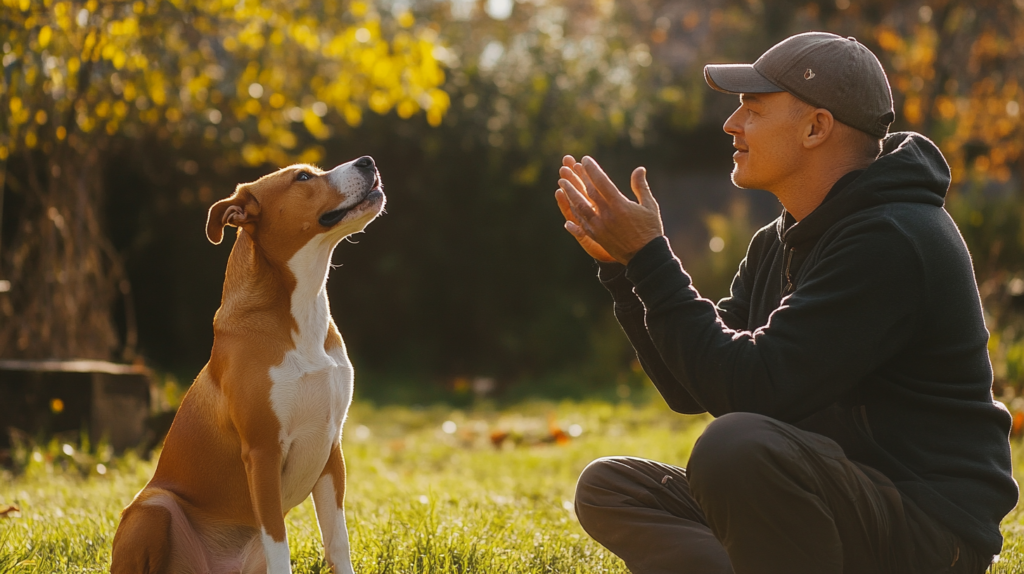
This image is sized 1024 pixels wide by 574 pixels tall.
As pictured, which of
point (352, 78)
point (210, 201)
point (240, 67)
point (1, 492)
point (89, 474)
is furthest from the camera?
point (210, 201)

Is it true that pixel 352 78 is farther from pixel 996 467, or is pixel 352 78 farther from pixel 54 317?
pixel 996 467

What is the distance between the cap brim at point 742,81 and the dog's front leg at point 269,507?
5.80 feet

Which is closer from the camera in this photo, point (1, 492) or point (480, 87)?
point (1, 492)

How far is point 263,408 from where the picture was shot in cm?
285

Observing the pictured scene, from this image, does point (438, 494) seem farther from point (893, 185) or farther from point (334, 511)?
point (893, 185)

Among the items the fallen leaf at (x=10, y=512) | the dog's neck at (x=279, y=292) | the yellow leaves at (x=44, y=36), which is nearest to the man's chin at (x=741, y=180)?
the dog's neck at (x=279, y=292)

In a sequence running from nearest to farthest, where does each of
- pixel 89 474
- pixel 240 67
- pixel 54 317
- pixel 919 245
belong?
pixel 919 245
pixel 89 474
pixel 54 317
pixel 240 67

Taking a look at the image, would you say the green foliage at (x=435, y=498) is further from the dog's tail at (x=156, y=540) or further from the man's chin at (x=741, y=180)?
the man's chin at (x=741, y=180)

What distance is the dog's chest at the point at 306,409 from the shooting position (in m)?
2.88

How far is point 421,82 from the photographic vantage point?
668 cm

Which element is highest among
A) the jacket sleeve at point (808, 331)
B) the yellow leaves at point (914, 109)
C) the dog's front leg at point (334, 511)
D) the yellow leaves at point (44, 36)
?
the yellow leaves at point (44, 36)

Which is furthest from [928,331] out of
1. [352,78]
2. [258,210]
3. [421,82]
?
[352,78]

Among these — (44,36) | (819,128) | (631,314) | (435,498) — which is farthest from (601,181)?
(44,36)

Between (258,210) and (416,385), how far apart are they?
22.5 feet
